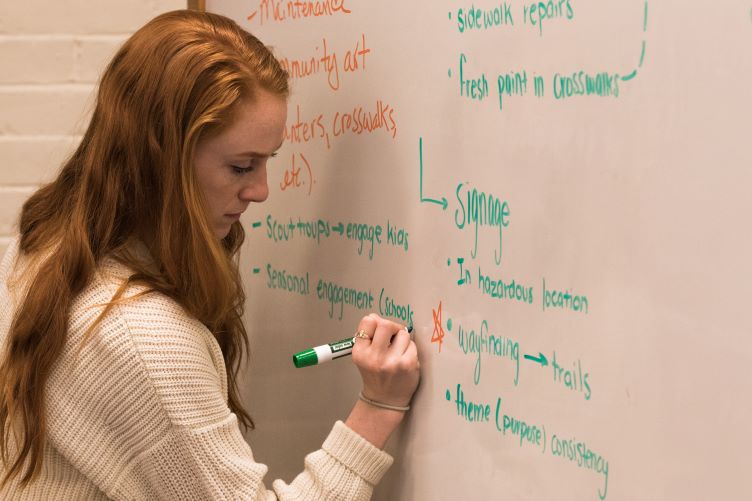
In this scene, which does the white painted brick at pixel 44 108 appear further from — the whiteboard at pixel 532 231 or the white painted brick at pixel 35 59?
the whiteboard at pixel 532 231

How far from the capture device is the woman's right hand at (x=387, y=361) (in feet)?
3.32

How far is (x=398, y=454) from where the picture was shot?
1.07 meters

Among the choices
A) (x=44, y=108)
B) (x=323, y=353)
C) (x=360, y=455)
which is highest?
(x=44, y=108)

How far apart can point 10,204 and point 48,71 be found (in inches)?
9.7

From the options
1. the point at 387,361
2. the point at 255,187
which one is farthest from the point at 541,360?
the point at 255,187

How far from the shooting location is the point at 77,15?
1607 millimetres

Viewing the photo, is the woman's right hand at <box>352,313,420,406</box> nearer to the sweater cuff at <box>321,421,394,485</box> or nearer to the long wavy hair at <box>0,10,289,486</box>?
the sweater cuff at <box>321,421,394,485</box>

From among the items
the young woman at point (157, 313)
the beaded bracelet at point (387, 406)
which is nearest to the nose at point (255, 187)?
the young woman at point (157, 313)

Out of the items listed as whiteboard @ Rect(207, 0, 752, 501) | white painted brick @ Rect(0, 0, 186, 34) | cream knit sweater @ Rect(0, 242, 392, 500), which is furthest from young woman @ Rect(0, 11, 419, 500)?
white painted brick @ Rect(0, 0, 186, 34)

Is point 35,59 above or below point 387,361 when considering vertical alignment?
above

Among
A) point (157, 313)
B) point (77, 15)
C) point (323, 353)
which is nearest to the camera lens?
point (157, 313)

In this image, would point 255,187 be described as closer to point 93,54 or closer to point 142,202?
point 142,202

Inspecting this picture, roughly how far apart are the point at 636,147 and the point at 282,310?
680 mm

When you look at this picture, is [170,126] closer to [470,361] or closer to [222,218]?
[222,218]
